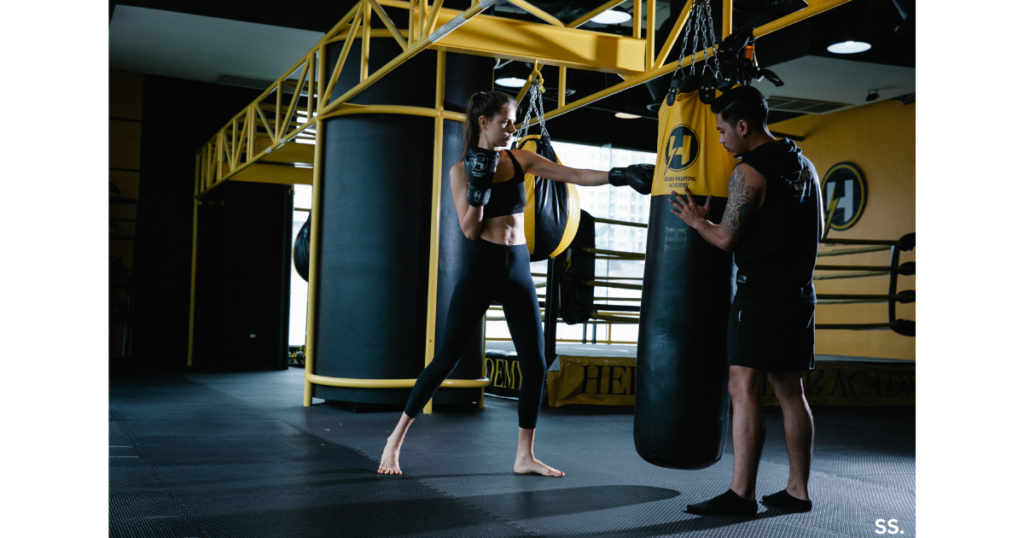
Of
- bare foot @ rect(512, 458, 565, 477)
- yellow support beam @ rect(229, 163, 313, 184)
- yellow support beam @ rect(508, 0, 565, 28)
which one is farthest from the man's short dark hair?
yellow support beam @ rect(229, 163, 313, 184)

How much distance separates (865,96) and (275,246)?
26.1 ft

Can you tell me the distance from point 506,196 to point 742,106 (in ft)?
3.40

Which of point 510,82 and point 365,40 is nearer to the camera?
point 365,40

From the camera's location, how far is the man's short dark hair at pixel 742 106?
8.54 feet

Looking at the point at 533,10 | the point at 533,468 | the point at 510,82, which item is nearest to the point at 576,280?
the point at 533,10

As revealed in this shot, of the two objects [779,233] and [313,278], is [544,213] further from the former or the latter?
[313,278]

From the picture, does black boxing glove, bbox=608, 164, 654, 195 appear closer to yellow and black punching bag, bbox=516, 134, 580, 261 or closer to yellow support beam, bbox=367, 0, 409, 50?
yellow and black punching bag, bbox=516, 134, 580, 261

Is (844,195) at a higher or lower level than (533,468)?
higher

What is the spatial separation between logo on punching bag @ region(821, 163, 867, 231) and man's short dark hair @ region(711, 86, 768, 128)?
8897mm

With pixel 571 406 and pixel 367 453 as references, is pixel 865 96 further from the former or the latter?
pixel 367 453

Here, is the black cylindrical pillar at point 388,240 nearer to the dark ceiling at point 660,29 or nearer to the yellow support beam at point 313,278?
the yellow support beam at point 313,278

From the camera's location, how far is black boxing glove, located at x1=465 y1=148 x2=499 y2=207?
307 centimetres

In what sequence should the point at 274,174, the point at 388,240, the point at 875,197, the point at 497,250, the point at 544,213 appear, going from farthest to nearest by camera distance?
1. the point at 875,197
2. the point at 274,174
3. the point at 388,240
4. the point at 544,213
5. the point at 497,250

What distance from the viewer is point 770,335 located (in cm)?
260
